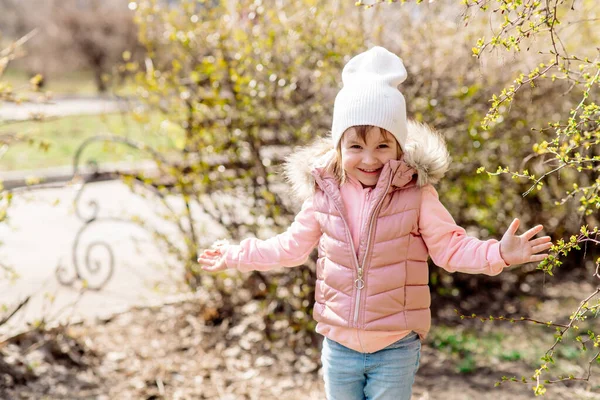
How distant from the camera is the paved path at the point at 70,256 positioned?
4.65 meters

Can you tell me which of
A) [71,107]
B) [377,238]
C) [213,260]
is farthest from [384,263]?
[71,107]

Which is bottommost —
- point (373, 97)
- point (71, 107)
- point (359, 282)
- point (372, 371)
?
point (372, 371)

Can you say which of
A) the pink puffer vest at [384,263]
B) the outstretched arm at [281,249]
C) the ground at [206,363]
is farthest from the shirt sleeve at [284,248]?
the ground at [206,363]

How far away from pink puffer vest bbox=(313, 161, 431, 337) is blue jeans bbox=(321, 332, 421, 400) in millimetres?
92

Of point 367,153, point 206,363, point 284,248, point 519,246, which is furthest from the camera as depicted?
point 206,363

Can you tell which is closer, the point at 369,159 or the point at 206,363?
the point at 369,159

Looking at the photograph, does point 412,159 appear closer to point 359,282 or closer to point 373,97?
point 373,97

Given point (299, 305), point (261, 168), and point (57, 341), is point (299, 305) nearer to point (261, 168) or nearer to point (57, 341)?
point (261, 168)

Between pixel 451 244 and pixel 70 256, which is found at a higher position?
pixel 70 256

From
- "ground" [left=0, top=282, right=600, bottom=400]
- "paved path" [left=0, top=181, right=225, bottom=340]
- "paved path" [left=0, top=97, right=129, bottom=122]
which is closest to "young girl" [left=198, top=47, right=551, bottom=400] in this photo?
"ground" [left=0, top=282, right=600, bottom=400]

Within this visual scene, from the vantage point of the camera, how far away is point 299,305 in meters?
4.03

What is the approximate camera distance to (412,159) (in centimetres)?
235

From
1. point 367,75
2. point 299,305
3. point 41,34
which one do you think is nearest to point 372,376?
point 367,75

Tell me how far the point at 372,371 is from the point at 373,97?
0.90 m
